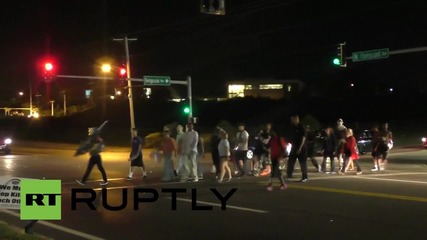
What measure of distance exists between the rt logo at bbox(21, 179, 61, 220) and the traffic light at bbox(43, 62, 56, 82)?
21.6 m

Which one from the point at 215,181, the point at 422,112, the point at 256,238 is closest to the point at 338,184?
the point at 215,181

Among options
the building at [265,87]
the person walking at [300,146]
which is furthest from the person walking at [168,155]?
the building at [265,87]

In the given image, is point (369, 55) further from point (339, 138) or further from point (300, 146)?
point (300, 146)

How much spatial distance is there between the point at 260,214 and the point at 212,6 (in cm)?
494

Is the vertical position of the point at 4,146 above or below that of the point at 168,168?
above

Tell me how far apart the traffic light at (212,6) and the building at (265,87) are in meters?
78.1

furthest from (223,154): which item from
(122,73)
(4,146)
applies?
(4,146)

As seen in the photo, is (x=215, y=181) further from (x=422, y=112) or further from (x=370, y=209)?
(x=422, y=112)

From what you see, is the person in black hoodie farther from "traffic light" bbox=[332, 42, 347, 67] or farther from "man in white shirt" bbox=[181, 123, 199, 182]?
"traffic light" bbox=[332, 42, 347, 67]

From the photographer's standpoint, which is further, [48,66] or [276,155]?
[48,66]

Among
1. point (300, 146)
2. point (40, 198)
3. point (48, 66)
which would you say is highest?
point (48, 66)

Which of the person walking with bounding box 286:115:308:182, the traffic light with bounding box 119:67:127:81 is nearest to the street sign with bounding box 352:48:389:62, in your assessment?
the person walking with bounding box 286:115:308:182

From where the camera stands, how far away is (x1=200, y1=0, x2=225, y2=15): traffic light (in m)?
13.1

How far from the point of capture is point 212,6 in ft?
43.1
